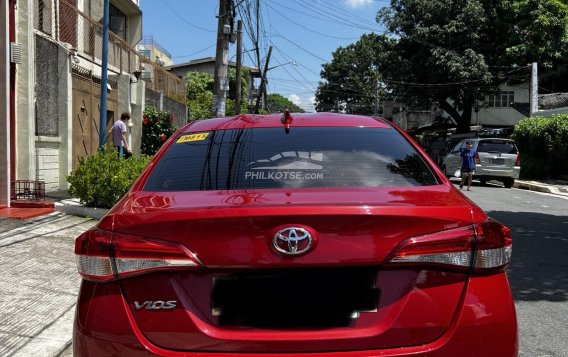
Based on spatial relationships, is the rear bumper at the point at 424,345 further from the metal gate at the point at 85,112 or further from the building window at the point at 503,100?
the building window at the point at 503,100

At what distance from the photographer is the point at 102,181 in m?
8.41

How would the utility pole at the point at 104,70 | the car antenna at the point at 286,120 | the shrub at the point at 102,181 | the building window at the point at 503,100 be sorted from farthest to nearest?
the building window at the point at 503,100
the utility pole at the point at 104,70
the shrub at the point at 102,181
the car antenna at the point at 286,120

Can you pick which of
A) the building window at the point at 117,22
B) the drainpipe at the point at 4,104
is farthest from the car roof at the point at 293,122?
the building window at the point at 117,22

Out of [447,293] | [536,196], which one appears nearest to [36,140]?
[447,293]

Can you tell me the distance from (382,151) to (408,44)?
1239 inches

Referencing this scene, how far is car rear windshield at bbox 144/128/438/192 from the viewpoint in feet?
8.77

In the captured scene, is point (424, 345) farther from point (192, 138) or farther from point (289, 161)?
point (192, 138)

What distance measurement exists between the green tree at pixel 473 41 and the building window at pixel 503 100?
8.94m

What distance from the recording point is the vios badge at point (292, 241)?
206 cm

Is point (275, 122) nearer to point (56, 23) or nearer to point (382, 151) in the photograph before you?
point (382, 151)

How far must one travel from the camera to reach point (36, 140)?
1005cm

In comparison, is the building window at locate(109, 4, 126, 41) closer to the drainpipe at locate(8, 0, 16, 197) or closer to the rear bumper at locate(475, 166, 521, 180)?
the drainpipe at locate(8, 0, 16, 197)

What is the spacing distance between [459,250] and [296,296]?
656 mm

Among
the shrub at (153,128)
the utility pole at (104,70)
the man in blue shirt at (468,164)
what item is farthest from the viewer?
the shrub at (153,128)
